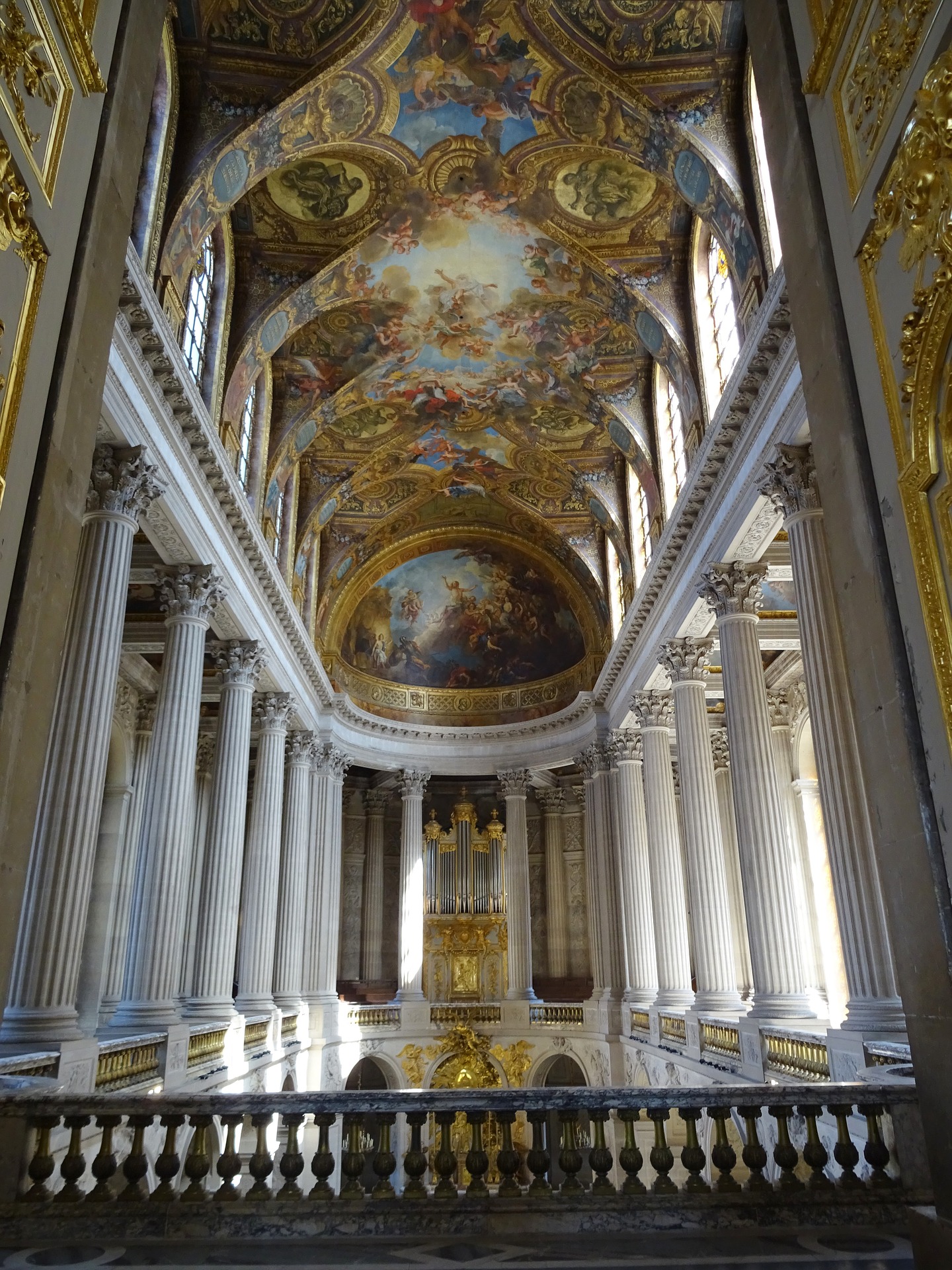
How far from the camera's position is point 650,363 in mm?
19297

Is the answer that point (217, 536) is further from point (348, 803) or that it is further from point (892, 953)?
point (348, 803)

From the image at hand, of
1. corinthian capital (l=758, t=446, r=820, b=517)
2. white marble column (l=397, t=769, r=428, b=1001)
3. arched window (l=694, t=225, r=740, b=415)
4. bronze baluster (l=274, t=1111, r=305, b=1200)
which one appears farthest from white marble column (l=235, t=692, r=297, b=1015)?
bronze baluster (l=274, t=1111, r=305, b=1200)

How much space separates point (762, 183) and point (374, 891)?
22.8m

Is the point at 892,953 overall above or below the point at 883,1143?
above

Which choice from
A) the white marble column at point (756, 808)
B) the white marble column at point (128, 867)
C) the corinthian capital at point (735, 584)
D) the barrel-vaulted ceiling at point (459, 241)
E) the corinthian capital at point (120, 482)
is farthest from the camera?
the white marble column at point (128, 867)

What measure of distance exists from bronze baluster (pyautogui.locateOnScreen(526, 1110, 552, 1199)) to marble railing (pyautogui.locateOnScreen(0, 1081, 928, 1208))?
0.04 ft

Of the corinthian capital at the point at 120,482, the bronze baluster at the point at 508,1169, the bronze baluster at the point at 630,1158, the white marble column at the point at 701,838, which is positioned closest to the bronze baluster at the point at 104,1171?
the bronze baluster at the point at 508,1169

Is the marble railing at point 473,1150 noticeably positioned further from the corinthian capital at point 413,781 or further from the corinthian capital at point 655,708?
the corinthian capital at point 413,781

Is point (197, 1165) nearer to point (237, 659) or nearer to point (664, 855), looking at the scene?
point (237, 659)

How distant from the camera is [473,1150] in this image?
532 cm

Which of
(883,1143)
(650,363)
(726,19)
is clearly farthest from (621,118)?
(883,1143)

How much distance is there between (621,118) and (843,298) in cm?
971

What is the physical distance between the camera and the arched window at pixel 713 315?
14805mm

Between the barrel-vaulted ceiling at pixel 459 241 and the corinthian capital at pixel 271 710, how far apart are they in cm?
404
